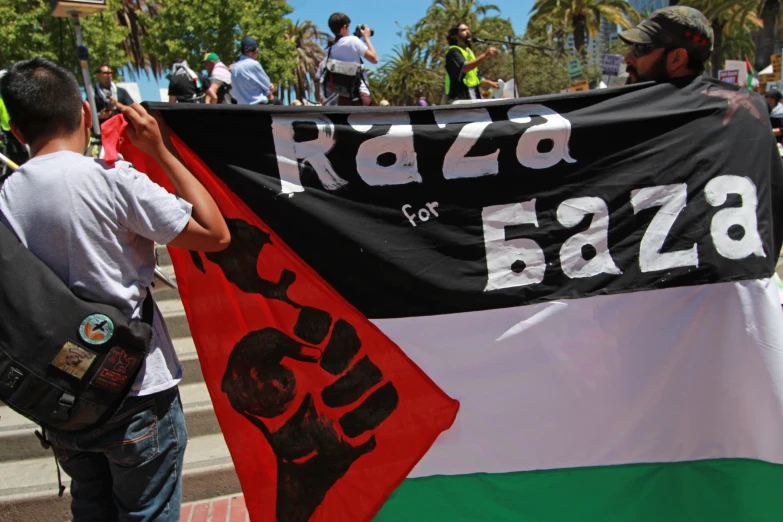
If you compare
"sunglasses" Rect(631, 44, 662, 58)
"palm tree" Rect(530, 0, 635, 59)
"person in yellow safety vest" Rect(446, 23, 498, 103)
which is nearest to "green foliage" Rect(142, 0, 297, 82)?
"palm tree" Rect(530, 0, 635, 59)

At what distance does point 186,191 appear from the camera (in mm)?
1955

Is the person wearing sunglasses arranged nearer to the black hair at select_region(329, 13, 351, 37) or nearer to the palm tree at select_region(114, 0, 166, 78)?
the black hair at select_region(329, 13, 351, 37)

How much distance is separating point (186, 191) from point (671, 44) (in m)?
2.03

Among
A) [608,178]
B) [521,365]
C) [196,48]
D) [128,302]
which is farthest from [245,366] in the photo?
[196,48]

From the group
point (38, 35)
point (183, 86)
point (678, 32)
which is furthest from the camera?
point (38, 35)

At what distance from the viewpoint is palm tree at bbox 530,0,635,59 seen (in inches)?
1085

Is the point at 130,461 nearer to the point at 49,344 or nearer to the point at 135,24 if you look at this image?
the point at 49,344

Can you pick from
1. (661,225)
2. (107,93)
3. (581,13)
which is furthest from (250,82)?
(581,13)

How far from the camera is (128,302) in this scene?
179cm

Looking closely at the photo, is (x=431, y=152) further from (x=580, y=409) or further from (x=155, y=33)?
(x=155, y=33)

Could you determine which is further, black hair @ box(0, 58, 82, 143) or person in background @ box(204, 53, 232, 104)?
person in background @ box(204, 53, 232, 104)

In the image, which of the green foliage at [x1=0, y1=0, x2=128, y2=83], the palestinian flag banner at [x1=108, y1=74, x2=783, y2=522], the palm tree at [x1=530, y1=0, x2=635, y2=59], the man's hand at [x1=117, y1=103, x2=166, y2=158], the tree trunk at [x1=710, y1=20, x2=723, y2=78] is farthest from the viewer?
the palm tree at [x1=530, y1=0, x2=635, y2=59]

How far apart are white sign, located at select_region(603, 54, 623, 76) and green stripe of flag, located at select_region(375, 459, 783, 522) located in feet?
25.8

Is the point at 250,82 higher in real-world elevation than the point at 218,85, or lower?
lower
